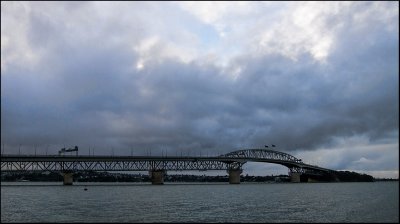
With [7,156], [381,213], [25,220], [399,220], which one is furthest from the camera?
[7,156]

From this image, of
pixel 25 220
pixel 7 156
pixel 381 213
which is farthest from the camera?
pixel 7 156

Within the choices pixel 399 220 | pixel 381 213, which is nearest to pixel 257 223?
pixel 399 220

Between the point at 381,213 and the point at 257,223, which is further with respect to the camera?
the point at 381,213

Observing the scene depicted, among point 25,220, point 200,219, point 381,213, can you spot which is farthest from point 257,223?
point 25,220

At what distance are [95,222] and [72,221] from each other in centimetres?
293

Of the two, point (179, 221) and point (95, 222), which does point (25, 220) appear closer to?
point (95, 222)

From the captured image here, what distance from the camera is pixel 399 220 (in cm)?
4816

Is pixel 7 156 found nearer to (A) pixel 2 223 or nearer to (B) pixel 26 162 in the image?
(B) pixel 26 162

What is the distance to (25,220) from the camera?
51.3 m

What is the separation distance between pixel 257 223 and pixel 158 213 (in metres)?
15.2

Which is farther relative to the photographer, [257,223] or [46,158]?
[46,158]

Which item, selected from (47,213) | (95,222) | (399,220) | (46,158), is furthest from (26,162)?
(399,220)

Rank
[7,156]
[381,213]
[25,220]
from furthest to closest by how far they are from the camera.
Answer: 1. [7,156]
2. [381,213]
3. [25,220]

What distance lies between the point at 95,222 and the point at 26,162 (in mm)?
156450
